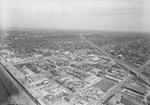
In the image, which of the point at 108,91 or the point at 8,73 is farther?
the point at 8,73

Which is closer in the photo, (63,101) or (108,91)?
(63,101)

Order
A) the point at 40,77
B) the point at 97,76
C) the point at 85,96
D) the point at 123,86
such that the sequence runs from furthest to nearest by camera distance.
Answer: the point at 97,76, the point at 40,77, the point at 123,86, the point at 85,96

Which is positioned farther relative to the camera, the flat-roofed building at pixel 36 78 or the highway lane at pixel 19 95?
the flat-roofed building at pixel 36 78

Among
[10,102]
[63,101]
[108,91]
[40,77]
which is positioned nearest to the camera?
[10,102]

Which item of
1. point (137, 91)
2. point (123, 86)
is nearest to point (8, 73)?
point (123, 86)

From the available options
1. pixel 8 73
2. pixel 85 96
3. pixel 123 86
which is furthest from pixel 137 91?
pixel 8 73

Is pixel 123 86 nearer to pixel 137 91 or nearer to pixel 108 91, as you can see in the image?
pixel 137 91

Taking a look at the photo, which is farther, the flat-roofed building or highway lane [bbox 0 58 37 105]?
the flat-roofed building

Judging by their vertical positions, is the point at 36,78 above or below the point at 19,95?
above

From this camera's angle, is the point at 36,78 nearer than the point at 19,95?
No

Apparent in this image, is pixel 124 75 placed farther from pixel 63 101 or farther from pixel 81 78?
pixel 63 101
